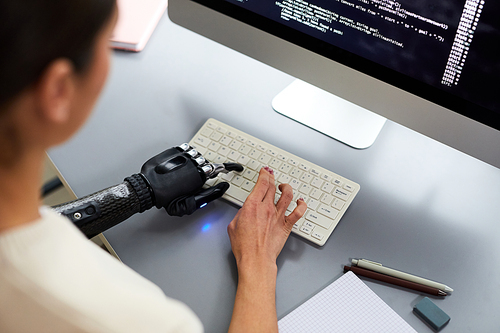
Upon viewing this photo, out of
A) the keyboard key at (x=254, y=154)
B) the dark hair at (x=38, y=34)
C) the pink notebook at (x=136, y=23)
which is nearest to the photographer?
the dark hair at (x=38, y=34)

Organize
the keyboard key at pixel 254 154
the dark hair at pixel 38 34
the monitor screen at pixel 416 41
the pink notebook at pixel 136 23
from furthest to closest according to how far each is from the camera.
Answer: the pink notebook at pixel 136 23, the keyboard key at pixel 254 154, the monitor screen at pixel 416 41, the dark hair at pixel 38 34

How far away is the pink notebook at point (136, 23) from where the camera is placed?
3.24ft

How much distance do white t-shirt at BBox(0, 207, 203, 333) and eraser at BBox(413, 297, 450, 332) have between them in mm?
384

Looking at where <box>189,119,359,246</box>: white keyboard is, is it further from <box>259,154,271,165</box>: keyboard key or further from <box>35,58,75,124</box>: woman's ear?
<box>35,58,75,124</box>: woman's ear

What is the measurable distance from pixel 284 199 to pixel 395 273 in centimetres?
20

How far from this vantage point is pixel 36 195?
0.38 meters

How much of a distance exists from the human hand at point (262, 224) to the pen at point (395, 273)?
0.38 feet

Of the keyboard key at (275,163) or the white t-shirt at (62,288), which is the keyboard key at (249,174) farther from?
the white t-shirt at (62,288)

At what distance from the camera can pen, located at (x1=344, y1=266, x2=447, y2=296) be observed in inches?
24.9

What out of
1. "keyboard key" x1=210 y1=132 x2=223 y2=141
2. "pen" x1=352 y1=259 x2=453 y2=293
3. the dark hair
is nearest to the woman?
the dark hair

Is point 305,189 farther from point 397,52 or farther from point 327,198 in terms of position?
point 397,52

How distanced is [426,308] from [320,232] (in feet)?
0.60

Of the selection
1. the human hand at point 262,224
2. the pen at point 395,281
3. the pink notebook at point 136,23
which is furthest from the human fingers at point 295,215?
the pink notebook at point 136,23

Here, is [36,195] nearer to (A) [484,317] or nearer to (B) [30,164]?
(B) [30,164]
